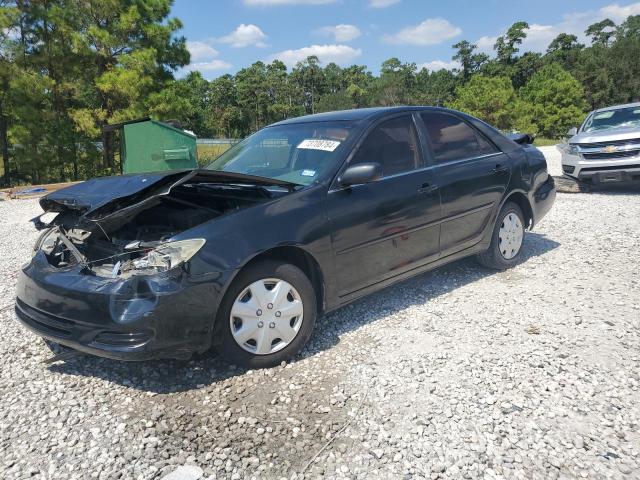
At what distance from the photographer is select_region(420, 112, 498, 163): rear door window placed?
4086 mm

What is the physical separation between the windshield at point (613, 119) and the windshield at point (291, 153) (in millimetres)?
8211

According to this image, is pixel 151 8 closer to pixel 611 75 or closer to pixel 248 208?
pixel 248 208

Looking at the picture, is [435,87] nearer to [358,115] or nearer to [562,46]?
[562,46]

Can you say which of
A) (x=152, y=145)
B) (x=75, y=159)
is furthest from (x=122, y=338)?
(x=75, y=159)

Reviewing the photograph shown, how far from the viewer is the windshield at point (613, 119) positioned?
9203 mm

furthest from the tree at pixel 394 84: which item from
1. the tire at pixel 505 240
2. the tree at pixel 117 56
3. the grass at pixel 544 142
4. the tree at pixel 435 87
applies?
the tire at pixel 505 240

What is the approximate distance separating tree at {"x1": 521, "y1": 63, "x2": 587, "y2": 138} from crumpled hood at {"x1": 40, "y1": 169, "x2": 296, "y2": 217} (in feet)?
128

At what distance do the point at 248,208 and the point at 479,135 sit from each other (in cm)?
275

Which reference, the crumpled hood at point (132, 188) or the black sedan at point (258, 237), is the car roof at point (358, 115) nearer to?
the black sedan at point (258, 237)

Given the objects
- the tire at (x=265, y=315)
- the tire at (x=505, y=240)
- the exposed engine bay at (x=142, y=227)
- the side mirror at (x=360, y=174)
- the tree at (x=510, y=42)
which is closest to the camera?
the exposed engine bay at (x=142, y=227)

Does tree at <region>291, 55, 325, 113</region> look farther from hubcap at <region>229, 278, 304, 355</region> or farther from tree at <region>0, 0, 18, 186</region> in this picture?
hubcap at <region>229, 278, 304, 355</region>

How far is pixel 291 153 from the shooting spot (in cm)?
375

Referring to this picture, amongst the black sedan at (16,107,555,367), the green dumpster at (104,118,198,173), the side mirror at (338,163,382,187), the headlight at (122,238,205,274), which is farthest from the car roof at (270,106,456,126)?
the green dumpster at (104,118,198,173)

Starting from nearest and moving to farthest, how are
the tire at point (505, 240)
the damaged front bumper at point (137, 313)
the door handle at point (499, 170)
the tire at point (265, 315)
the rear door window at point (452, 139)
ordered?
the damaged front bumper at point (137, 313) → the tire at point (265, 315) → the rear door window at point (452, 139) → the door handle at point (499, 170) → the tire at point (505, 240)
